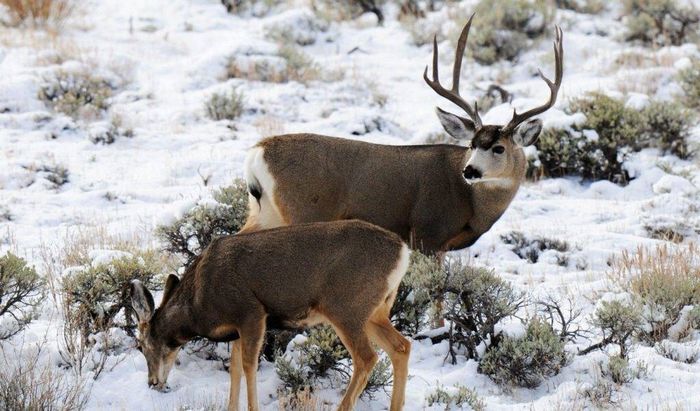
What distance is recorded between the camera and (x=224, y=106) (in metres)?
14.1

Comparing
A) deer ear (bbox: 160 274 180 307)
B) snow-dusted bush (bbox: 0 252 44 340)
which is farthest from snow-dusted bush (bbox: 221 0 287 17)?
deer ear (bbox: 160 274 180 307)

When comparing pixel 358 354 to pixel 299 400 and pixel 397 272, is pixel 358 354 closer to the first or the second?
pixel 397 272

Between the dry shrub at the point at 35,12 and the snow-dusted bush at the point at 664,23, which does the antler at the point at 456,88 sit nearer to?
the snow-dusted bush at the point at 664,23

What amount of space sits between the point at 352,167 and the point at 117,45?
941cm

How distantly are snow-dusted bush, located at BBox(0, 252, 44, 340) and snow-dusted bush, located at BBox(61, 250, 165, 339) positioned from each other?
0.25m

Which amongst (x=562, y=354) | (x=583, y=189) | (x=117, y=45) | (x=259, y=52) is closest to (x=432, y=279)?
(x=562, y=354)

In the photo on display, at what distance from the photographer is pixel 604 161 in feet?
42.5

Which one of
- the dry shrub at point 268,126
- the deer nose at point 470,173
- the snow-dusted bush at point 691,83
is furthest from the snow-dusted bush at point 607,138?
the deer nose at point 470,173

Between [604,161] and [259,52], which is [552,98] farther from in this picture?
[259,52]

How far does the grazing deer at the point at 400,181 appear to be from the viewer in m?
8.60

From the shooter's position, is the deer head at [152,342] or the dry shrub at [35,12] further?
the dry shrub at [35,12]

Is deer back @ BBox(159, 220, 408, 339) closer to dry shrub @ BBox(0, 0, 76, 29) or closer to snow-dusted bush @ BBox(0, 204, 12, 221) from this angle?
snow-dusted bush @ BBox(0, 204, 12, 221)

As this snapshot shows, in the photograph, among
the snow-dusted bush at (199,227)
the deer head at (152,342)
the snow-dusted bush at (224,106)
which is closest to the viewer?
the deer head at (152,342)

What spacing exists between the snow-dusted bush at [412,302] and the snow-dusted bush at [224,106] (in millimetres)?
6645
